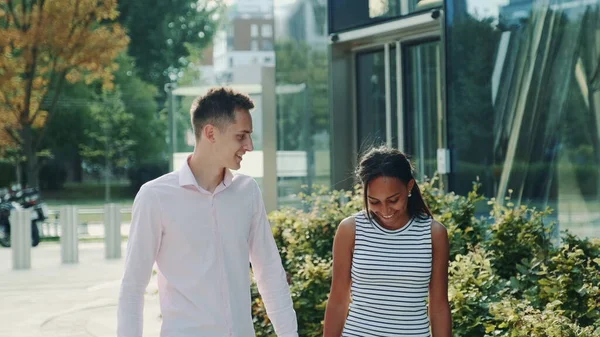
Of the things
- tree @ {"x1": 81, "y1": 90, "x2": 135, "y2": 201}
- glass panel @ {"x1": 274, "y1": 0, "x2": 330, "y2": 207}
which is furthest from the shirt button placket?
tree @ {"x1": 81, "y1": 90, "x2": 135, "y2": 201}

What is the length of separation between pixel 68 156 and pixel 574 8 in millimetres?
41530

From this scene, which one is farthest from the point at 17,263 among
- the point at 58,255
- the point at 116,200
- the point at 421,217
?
the point at 116,200

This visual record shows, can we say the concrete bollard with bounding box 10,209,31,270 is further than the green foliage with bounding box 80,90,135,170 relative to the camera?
No

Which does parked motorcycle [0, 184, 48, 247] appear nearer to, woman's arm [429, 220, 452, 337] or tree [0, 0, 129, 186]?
tree [0, 0, 129, 186]

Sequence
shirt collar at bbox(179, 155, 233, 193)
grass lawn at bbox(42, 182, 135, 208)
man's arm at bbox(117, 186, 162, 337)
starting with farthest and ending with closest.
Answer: grass lawn at bbox(42, 182, 135, 208) → shirt collar at bbox(179, 155, 233, 193) → man's arm at bbox(117, 186, 162, 337)

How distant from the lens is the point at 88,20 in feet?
83.3

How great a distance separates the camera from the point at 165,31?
43.9 m

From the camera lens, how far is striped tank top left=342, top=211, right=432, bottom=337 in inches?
153

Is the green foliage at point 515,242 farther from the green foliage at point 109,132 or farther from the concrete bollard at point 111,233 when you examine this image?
the green foliage at point 109,132

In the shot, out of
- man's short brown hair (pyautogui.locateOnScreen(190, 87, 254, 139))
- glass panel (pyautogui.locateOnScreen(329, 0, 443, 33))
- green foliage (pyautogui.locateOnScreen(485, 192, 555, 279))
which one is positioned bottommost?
green foliage (pyautogui.locateOnScreen(485, 192, 555, 279))

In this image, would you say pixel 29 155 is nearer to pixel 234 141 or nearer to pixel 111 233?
pixel 111 233

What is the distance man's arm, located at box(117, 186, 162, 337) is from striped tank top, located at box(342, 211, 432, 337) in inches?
32.3

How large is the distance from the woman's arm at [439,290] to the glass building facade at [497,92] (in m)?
3.77

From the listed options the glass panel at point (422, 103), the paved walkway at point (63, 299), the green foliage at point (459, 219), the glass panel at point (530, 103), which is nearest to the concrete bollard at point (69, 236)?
the paved walkway at point (63, 299)
